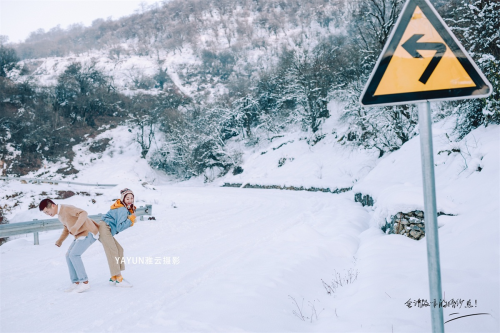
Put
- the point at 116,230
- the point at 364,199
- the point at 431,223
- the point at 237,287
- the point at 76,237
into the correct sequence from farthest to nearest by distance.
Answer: the point at 364,199 < the point at 116,230 < the point at 76,237 < the point at 237,287 < the point at 431,223

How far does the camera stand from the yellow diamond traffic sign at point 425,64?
1.90m

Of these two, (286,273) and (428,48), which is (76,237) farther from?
(428,48)

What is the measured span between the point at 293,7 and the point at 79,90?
7722 centimetres

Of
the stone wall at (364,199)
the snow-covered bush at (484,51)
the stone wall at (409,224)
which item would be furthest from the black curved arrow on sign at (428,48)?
the stone wall at (364,199)

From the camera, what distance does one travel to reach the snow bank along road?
349cm

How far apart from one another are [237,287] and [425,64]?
388cm

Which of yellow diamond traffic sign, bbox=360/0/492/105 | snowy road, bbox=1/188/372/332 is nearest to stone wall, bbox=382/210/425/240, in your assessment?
snowy road, bbox=1/188/372/332

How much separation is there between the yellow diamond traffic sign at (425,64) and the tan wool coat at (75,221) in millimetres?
4916

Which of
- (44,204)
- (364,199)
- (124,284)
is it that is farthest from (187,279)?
(364,199)

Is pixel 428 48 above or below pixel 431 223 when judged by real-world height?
above

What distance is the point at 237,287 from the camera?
181 inches

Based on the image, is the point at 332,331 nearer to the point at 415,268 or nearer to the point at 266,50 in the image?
the point at 415,268

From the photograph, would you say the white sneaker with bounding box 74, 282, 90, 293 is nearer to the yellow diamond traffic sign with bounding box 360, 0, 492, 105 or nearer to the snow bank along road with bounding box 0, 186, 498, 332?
the snow bank along road with bounding box 0, 186, 498, 332

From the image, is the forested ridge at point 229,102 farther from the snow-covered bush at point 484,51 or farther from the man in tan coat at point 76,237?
the man in tan coat at point 76,237
